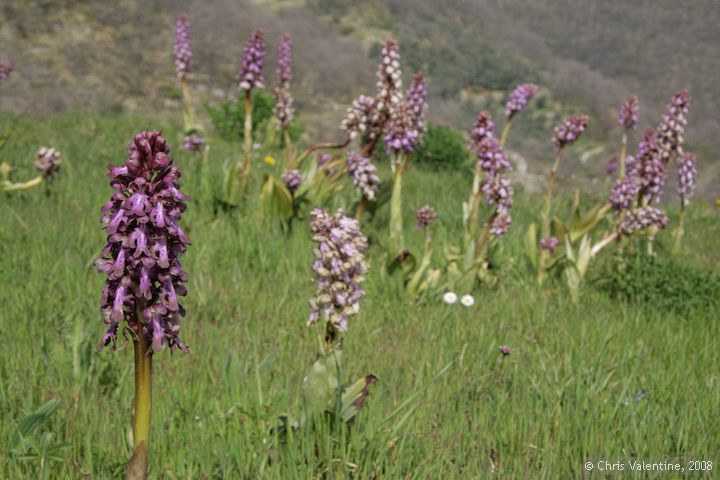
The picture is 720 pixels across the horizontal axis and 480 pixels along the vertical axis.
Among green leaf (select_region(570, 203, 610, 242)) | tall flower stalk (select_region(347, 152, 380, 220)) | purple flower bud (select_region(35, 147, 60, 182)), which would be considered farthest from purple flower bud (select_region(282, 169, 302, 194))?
green leaf (select_region(570, 203, 610, 242))

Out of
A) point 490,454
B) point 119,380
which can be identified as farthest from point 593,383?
point 119,380

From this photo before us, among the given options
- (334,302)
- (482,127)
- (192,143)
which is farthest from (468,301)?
(192,143)

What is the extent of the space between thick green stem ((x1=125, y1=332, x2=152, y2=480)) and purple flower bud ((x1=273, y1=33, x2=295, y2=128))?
213 inches

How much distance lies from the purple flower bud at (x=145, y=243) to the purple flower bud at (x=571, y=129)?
3.48 meters

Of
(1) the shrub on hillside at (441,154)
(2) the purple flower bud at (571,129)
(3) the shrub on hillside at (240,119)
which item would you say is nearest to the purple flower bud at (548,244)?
(2) the purple flower bud at (571,129)

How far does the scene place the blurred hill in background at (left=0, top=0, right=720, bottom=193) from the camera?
1271 cm

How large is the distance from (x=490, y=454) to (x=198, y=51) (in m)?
13.1

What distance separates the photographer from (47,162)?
5.35m

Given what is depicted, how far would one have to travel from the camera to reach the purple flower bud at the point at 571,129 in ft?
14.9

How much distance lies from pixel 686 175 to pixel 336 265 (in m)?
3.91

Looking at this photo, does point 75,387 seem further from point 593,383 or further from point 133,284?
point 593,383

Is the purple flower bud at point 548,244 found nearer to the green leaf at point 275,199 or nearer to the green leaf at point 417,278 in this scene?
the green leaf at point 417,278

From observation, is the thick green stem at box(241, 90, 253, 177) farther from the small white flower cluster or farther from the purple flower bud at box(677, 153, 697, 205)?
the purple flower bud at box(677, 153, 697, 205)

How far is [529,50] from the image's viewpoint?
2195 centimetres
